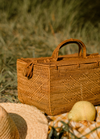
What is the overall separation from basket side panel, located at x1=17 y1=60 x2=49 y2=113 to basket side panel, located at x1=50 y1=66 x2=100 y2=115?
51 mm

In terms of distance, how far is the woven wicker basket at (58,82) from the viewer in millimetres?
1388

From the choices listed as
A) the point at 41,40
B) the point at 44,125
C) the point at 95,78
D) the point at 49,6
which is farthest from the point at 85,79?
the point at 49,6

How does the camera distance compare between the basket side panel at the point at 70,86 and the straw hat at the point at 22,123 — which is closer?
the straw hat at the point at 22,123

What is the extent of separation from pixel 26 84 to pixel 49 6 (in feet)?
10.2

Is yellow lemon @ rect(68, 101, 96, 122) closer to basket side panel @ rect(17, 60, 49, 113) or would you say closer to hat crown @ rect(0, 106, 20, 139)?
basket side panel @ rect(17, 60, 49, 113)

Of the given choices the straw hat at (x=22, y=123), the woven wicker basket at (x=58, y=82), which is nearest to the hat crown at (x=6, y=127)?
the straw hat at (x=22, y=123)

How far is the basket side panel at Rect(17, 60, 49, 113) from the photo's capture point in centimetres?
140

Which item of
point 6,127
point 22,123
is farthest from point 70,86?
point 6,127

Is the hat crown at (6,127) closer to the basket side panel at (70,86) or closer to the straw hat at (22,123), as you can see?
the straw hat at (22,123)

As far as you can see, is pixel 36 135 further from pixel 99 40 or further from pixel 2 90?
pixel 99 40

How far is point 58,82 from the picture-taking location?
1.40 metres

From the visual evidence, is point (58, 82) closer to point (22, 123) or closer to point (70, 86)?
point (70, 86)

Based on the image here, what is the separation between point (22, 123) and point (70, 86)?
0.52m

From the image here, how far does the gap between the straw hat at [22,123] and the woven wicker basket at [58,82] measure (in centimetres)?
26
